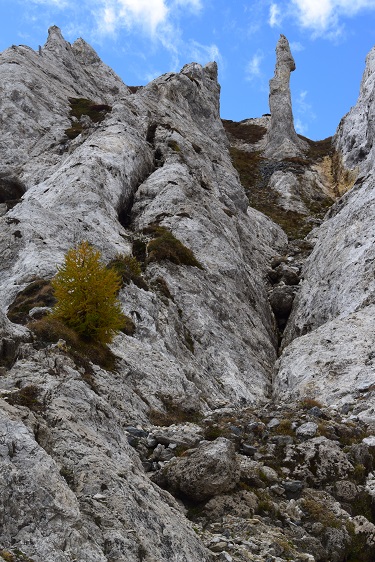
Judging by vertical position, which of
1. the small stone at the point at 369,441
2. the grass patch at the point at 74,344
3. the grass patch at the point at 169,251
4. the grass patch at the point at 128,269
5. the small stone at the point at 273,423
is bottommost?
the small stone at the point at 369,441

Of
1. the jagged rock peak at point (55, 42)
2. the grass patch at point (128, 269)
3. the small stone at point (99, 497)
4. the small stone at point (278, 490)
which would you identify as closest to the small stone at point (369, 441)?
the small stone at point (278, 490)

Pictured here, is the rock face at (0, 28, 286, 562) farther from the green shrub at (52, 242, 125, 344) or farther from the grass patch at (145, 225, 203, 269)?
the green shrub at (52, 242, 125, 344)

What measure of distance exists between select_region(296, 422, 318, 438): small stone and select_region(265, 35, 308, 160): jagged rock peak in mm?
79769

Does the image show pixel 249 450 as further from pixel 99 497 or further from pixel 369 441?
pixel 99 497

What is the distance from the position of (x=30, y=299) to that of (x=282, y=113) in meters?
90.2

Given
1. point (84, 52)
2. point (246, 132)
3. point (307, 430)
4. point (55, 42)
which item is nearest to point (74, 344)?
point (307, 430)

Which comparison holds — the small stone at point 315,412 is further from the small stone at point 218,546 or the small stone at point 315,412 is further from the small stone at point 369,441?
the small stone at point 218,546

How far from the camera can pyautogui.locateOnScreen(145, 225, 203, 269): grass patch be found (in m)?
35.6

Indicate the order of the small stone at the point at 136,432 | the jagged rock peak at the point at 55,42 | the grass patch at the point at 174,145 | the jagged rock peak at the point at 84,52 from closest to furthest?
the small stone at the point at 136,432 < the grass patch at the point at 174,145 < the jagged rock peak at the point at 55,42 < the jagged rock peak at the point at 84,52

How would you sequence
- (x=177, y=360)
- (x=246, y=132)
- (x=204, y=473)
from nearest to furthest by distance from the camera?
(x=204, y=473), (x=177, y=360), (x=246, y=132)

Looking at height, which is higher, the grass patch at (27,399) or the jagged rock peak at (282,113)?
the jagged rock peak at (282,113)

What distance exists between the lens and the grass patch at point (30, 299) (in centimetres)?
2407

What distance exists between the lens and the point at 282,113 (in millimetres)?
106562

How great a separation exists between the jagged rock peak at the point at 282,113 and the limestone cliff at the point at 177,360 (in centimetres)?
2480
